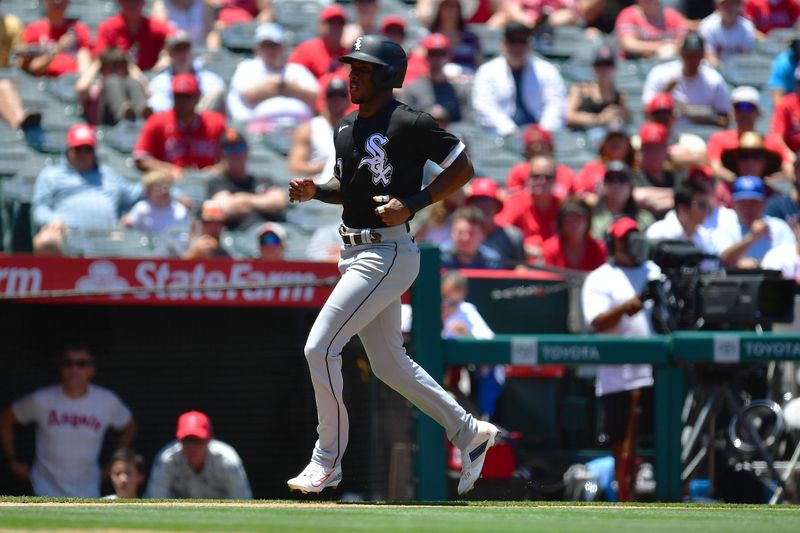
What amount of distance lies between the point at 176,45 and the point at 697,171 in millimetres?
4300

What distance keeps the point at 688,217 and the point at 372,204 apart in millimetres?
4328

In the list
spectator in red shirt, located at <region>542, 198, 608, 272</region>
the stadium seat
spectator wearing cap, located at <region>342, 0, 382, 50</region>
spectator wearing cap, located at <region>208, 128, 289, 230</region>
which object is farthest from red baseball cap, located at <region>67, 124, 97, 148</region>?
spectator in red shirt, located at <region>542, 198, 608, 272</region>

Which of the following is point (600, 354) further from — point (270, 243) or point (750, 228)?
point (750, 228)

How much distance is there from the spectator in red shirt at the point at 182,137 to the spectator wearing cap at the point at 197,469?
310 centimetres

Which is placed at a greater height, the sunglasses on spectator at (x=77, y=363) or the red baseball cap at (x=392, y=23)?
the red baseball cap at (x=392, y=23)

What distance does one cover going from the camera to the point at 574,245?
33.0ft

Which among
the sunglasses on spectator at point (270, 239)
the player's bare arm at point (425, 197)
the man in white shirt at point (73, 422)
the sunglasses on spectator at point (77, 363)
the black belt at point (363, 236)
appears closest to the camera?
the player's bare arm at point (425, 197)

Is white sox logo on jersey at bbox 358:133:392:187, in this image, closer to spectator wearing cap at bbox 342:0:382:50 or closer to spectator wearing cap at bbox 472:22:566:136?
spectator wearing cap at bbox 472:22:566:136

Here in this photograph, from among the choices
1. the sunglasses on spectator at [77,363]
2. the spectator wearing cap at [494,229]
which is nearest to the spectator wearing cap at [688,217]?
the spectator wearing cap at [494,229]

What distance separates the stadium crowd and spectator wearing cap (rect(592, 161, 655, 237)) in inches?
0.7

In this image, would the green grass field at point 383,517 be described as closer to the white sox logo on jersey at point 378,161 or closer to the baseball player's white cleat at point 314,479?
the baseball player's white cleat at point 314,479

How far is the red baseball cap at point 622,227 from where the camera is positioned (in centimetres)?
880

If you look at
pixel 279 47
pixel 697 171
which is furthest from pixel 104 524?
pixel 279 47

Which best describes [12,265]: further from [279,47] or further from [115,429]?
[279,47]
